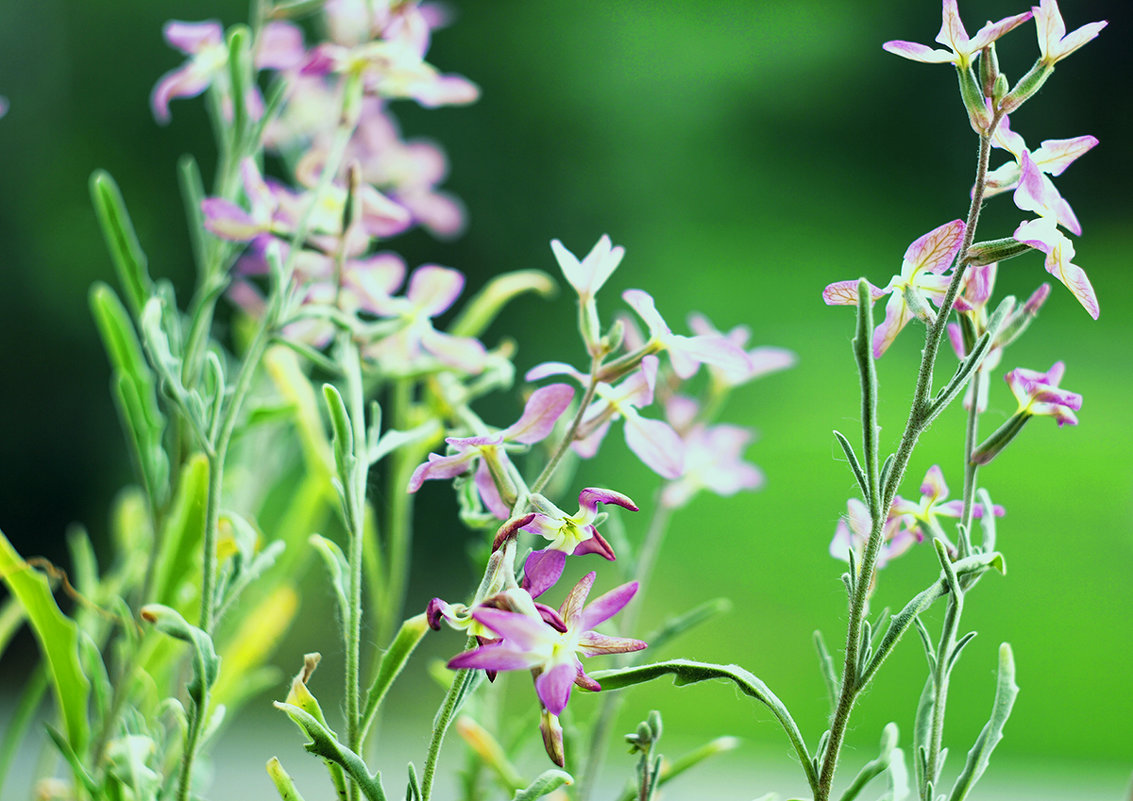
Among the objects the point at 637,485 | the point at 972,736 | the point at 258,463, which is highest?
the point at 258,463

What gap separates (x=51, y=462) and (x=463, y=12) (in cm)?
108

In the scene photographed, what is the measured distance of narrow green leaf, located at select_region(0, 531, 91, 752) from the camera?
0.25 meters

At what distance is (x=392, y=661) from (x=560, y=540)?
0.16 ft

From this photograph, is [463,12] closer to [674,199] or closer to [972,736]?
[674,199]

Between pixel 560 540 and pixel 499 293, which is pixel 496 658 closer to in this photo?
pixel 560 540

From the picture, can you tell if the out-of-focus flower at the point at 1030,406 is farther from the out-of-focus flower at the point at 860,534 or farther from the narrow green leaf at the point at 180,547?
the narrow green leaf at the point at 180,547

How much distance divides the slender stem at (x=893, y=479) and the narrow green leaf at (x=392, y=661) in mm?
75

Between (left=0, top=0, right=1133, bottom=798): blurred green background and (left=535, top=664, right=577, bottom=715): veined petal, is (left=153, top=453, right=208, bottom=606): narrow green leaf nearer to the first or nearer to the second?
(left=535, top=664, right=577, bottom=715): veined petal

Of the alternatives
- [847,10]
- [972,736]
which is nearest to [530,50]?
[847,10]

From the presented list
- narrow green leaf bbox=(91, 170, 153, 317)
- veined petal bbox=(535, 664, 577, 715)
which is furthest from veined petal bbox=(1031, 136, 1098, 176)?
narrow green leaf bbox=(91, 170, 153, 317)

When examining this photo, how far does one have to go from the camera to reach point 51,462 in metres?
1.54

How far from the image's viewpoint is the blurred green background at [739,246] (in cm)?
120

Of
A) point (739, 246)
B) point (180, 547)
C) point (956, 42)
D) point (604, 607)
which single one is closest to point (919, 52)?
point (956, 42)

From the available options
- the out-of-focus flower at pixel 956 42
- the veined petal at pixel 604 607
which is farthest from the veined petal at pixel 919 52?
the veined petal at pixel 604 607
